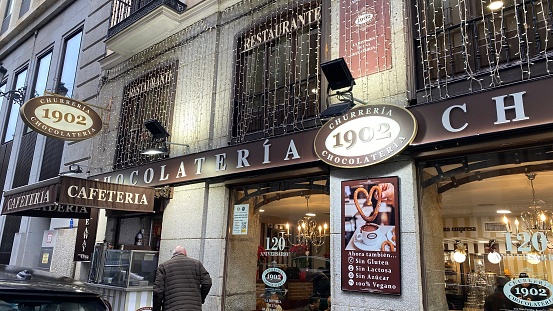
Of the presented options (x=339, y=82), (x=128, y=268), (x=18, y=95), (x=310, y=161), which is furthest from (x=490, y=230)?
(x=18, y=95)

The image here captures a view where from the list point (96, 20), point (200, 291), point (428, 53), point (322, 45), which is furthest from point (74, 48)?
point (428, 53)

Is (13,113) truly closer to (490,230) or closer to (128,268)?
(128,268)

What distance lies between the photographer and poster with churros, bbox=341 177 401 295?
5383mm

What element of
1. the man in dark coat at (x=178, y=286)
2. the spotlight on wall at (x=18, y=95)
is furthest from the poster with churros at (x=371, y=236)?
the spotlight on wall at (x=18, y=95)

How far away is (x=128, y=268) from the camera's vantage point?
25.0ft

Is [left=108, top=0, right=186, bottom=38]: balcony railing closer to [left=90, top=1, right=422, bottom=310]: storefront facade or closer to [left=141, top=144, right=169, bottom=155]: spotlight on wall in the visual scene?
[left=90, top=1, right=422, bottom=310]: storefront facade

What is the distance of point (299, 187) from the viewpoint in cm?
712

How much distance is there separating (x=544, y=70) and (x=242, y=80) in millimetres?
5261

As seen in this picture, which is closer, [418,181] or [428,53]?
[418,181]

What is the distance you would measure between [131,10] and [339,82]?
748 centimetres

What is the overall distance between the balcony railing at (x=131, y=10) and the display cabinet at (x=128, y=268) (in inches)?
213

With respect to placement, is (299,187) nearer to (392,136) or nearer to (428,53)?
(392,136)

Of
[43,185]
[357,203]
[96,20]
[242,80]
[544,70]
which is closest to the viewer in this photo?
[544,70]

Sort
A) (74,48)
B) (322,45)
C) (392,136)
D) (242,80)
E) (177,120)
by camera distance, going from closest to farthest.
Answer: (392,136), (322,45), (242,80), (177,120), (74,48)
